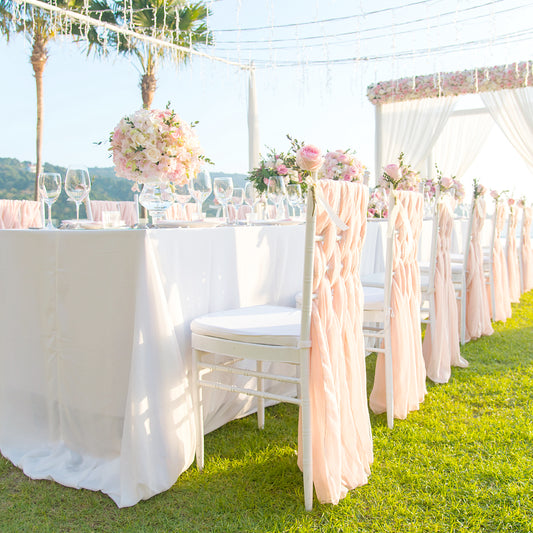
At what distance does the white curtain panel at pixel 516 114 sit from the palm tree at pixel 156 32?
182 inches

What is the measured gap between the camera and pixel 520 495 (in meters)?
1.66

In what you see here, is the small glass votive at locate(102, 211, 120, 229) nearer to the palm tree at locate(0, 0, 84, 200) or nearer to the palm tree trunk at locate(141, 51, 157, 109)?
the palm tree at locate(0, 0, 84, 200)

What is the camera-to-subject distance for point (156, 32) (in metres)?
8.84

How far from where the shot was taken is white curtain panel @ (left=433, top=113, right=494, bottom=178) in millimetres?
9164

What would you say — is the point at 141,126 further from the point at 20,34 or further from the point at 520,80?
the point at 20,34

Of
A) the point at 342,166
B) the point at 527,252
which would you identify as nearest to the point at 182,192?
the point at 342,166

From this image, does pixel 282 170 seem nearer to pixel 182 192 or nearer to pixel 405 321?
pixel 182 192

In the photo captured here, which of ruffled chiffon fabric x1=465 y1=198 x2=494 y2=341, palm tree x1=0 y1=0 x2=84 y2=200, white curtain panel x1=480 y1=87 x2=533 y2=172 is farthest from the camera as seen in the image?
palm tree x1=0 y1=0 x2=84 y2=200

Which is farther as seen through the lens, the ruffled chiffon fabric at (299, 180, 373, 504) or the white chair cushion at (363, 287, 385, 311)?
the white chair cushion at (363, 287, 385, 311)

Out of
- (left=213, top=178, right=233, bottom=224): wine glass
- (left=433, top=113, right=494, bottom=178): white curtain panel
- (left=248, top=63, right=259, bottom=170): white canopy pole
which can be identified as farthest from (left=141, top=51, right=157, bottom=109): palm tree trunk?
(left=213, top=178, right=233, bottom=224): wine glass

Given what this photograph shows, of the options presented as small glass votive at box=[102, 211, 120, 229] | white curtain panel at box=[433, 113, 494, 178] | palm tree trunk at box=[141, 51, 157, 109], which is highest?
palm tree trunk at box=[141, 51, 157, 109]

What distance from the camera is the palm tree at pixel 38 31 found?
8398mm

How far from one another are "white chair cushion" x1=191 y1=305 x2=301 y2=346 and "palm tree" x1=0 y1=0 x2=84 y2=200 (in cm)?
776

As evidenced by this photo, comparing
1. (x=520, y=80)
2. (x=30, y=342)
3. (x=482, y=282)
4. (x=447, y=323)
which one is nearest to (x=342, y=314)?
(x=30, y=342)
